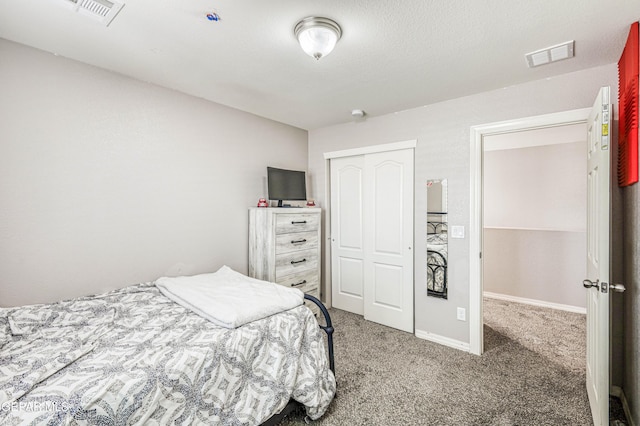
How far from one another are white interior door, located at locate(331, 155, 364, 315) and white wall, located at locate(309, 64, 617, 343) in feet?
1.65

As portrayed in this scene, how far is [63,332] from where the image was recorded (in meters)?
1.65

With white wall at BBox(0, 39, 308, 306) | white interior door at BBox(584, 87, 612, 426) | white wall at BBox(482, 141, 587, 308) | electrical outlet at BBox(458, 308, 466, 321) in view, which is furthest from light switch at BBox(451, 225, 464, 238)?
white wall at BBox(0, 39, 308, 306)

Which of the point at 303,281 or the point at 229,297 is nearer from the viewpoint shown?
the point at 229,297

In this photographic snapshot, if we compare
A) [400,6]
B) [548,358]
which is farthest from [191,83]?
[548,358]

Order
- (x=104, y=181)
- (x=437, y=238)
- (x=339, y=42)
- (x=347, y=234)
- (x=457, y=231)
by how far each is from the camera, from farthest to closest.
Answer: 1. (x=347, y=234)
2. (x=437, y=238)
3. (x=457, y=231)
4. (x=104, y=181)
5. (x=339, y=42)

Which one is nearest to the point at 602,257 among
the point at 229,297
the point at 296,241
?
the point at 229,297

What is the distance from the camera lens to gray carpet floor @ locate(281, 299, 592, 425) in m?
1.95

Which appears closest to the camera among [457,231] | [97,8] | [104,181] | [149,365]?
[149,365]

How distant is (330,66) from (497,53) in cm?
117

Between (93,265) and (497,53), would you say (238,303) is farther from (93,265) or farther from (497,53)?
(497,53)

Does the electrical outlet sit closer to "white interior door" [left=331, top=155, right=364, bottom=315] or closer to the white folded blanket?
"white interior door" [left=331, top=155, right=364, bottom=315]

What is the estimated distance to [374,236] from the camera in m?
3.58

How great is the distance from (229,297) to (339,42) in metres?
1.86

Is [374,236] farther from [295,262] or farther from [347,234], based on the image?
[295,262]
